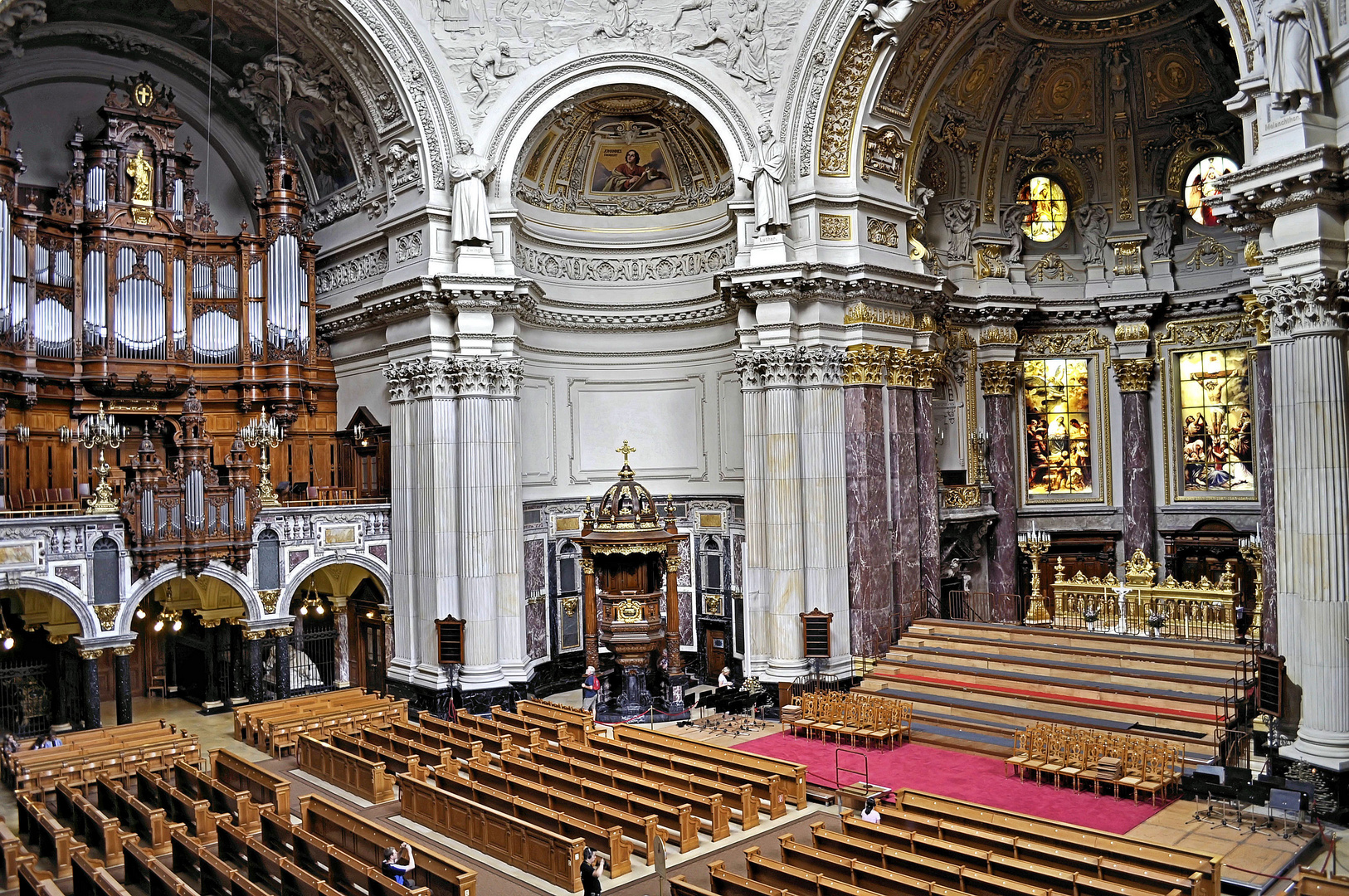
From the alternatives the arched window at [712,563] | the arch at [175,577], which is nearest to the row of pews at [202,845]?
the arch at [175,577]

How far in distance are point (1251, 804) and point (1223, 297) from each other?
18.1 metres

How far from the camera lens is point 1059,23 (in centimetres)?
2969

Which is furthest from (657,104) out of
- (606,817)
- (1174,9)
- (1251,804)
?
(1251,804)

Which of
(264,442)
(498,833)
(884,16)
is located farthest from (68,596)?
(884,16)

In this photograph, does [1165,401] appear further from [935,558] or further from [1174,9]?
[1174,9]

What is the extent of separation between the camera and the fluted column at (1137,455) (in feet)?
105

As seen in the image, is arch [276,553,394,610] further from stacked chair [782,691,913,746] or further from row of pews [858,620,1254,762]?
row of pews [858,620,1254,762]

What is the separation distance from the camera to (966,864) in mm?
14664

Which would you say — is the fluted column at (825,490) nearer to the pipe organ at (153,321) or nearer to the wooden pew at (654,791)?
the wooden pew at (654,791)

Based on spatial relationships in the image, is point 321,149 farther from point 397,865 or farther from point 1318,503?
point 1318,503

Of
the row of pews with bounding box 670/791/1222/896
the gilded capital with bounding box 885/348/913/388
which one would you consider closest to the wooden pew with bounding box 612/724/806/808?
the row of pews with bounding box 670/791/1222/896

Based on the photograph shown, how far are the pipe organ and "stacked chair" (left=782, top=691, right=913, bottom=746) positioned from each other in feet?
50.3

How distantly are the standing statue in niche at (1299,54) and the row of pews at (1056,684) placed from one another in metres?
11.4

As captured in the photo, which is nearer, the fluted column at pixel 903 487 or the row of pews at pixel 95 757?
the row of pews at pixel 95 757
